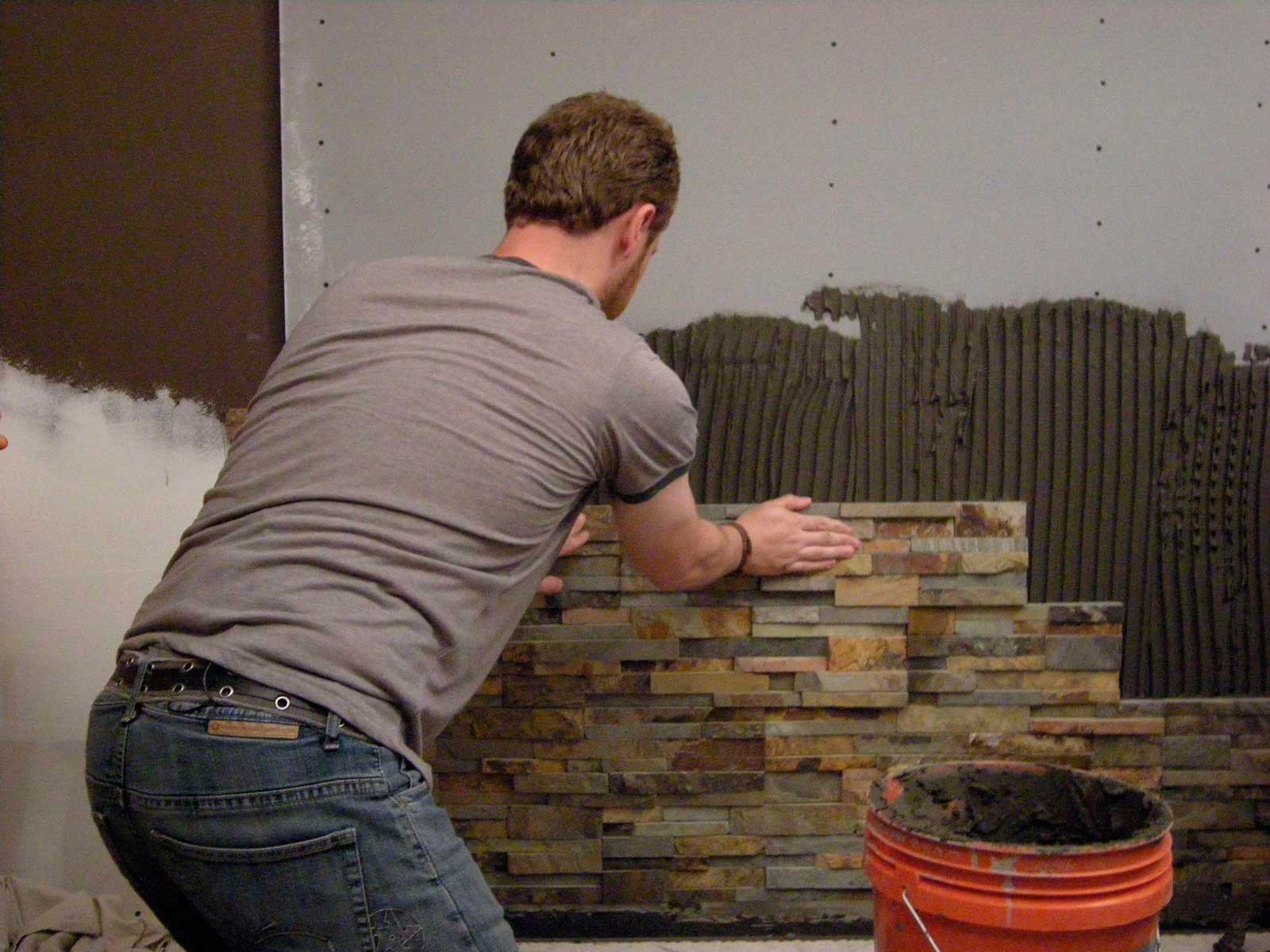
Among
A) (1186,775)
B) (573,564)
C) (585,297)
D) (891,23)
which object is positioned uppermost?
(891,23)

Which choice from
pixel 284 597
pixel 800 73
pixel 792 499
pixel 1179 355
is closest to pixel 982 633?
pixel 792 499

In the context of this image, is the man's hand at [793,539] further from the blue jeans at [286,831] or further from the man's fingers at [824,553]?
the blue jeans at [286,831]

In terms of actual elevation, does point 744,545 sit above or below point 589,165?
below

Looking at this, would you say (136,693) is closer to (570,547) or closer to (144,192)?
(570,547)

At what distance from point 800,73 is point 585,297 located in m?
1.25

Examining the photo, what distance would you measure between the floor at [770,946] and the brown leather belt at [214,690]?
1467 mm

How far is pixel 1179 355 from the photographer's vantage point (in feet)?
8.07

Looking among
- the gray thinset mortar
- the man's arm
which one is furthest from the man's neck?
the gray thinset mortar

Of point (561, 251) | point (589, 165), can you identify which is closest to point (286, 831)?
point (561, 251)

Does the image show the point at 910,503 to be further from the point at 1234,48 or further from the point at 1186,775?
the point at 1234,48

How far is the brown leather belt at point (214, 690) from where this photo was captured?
3.96 feet

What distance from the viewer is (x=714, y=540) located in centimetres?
198

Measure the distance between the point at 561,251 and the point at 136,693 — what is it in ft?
2.73

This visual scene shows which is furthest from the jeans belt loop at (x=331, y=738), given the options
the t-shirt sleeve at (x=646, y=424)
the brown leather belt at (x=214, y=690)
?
the t-shirt sleeve at (x=646, y=424)
